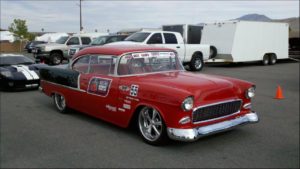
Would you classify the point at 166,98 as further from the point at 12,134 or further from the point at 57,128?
the point at 12,134

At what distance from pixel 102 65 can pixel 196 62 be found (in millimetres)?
11473

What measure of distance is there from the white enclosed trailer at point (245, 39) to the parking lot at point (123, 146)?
11.5 metres

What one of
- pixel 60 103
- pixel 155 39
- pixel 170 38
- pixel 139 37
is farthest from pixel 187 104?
pixel 170 38

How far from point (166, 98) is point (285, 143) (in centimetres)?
204

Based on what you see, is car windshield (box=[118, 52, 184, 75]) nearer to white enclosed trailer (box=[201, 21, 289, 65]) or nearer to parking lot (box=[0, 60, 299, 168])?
parking lot (box=[0, 60, 299, 168])

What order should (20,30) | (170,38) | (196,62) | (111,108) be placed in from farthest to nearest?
(20,30) → (196,62) → (170,38) → (111,108)

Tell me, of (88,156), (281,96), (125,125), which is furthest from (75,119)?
(281,96)

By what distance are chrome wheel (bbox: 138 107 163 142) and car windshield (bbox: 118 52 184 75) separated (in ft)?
2.91

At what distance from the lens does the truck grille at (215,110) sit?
16.8ft

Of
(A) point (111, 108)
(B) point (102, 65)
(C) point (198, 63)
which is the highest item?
(B) point (102, 65)

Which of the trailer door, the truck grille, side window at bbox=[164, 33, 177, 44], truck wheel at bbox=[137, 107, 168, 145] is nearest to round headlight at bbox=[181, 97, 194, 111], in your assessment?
the truck grille

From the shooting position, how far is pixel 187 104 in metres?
4.91

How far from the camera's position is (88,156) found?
4961 mm

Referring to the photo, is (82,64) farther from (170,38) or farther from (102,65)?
(170,38)
